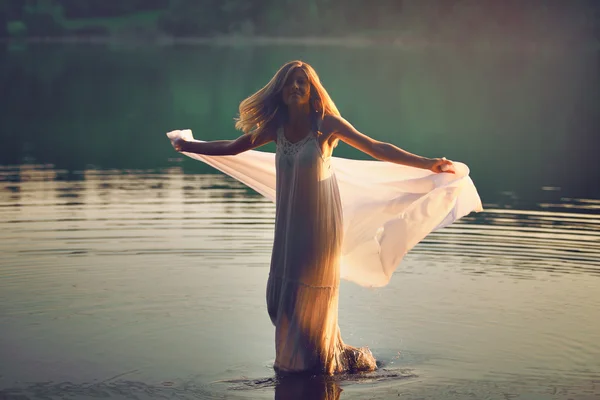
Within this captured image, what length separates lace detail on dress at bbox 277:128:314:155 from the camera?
8.52 meters

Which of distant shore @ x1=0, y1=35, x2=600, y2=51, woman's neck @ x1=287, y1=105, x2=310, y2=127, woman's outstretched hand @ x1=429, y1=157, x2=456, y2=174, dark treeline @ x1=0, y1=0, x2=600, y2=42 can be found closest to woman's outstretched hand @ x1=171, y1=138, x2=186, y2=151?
woman's neck @ x1=287, y1=105, x2=310, y2=127

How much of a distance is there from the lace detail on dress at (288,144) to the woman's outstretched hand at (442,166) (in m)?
1.01

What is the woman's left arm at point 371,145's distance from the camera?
847 centimetres

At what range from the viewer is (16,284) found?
11.7m

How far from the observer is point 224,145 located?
905cm

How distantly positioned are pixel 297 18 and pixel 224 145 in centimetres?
10278

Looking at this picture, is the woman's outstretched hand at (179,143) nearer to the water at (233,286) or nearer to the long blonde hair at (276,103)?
the long blonde hair at (276,103)

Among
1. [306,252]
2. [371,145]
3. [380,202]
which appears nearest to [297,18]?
[380,202]

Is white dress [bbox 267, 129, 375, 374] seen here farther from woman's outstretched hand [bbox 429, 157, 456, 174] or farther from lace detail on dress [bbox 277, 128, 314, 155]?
woman's outstretched hand [bbox 429, 157, 456, 174]

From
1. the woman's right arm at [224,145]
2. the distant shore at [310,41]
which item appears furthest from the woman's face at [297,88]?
the distant shore at [310,41]

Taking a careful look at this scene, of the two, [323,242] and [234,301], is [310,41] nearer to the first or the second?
[234,301]

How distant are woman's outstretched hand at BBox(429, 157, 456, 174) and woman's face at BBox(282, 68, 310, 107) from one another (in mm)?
1130

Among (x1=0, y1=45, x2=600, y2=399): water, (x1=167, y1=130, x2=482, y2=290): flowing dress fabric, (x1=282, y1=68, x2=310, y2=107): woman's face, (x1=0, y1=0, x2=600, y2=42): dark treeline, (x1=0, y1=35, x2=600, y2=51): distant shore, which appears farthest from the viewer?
(x1=0, y1=0, x2=600, y2=42): dark treeline

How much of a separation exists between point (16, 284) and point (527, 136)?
22471 mm
